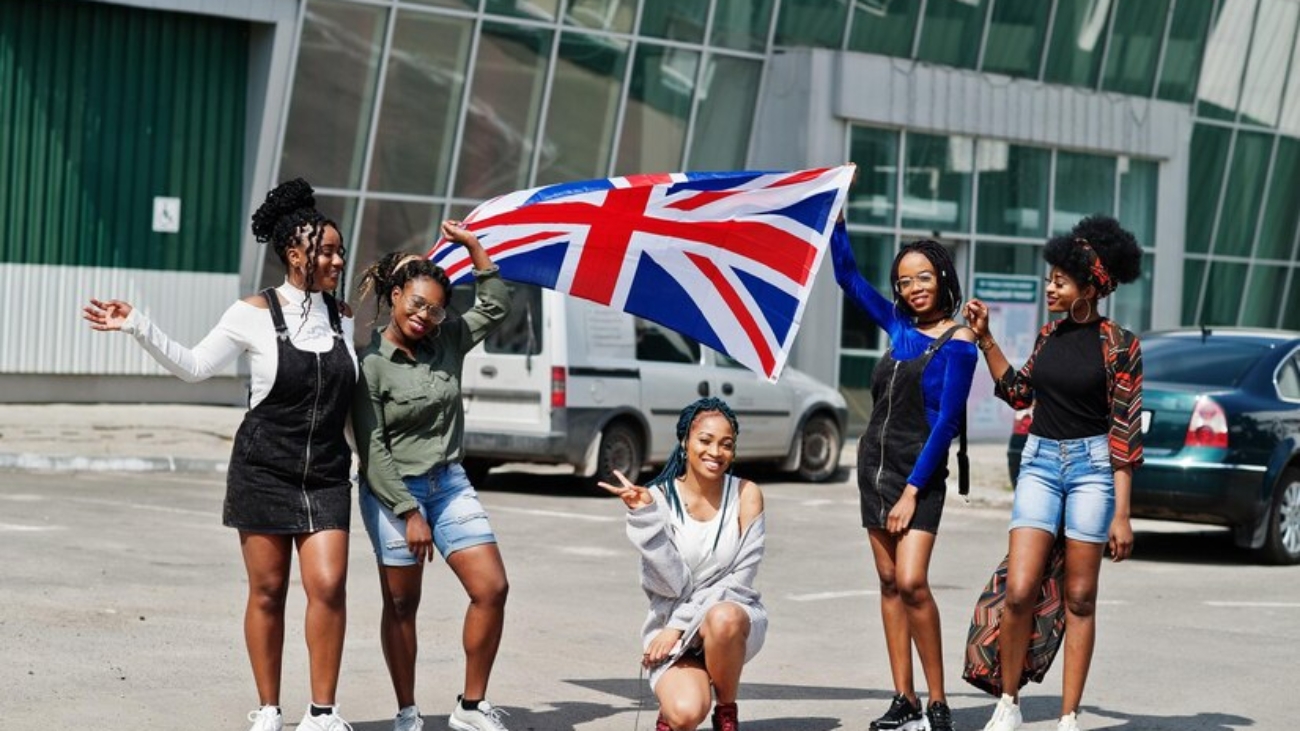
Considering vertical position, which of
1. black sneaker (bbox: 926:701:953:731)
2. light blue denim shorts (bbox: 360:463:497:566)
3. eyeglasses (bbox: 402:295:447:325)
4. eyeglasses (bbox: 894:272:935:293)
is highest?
eyeglasses (bbox: 894:272:935:293)

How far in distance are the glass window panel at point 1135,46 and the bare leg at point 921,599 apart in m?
23.8

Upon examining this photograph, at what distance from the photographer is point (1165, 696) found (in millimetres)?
8953

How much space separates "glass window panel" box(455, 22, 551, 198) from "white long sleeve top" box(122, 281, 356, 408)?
60.0 feet

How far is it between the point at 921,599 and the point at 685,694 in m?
1.16

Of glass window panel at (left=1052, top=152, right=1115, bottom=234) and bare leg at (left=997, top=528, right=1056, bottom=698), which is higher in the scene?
glass window panel at (left=1052, top=152, right=1115, bottom=234)

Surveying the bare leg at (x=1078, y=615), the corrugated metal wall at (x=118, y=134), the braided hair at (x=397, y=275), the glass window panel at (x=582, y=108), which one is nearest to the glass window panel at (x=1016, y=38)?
the glass window panel at (x=582, y=108)

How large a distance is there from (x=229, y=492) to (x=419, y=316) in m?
0.86

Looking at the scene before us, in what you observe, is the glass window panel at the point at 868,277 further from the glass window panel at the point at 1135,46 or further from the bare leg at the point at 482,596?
the bare leg at the point at 482,596

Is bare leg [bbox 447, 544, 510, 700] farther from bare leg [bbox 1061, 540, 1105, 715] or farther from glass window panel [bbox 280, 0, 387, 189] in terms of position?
glass window panel [bbox 280, 0, 387, 189]

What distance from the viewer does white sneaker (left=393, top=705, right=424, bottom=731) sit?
7.45 meters

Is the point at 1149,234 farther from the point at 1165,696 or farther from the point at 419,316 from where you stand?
the point at 419,316

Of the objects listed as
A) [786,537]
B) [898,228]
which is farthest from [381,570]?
[898,228]

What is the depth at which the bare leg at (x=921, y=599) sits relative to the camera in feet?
25.3

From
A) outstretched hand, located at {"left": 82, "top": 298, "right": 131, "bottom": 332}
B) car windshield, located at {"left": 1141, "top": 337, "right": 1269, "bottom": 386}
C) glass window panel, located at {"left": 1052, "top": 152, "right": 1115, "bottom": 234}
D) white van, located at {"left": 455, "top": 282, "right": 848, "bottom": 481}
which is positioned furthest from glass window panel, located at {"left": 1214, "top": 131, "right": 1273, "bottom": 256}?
outstretched hand, located at {"left": 82, "top": 298, "right": 131, "bottom": 332}
